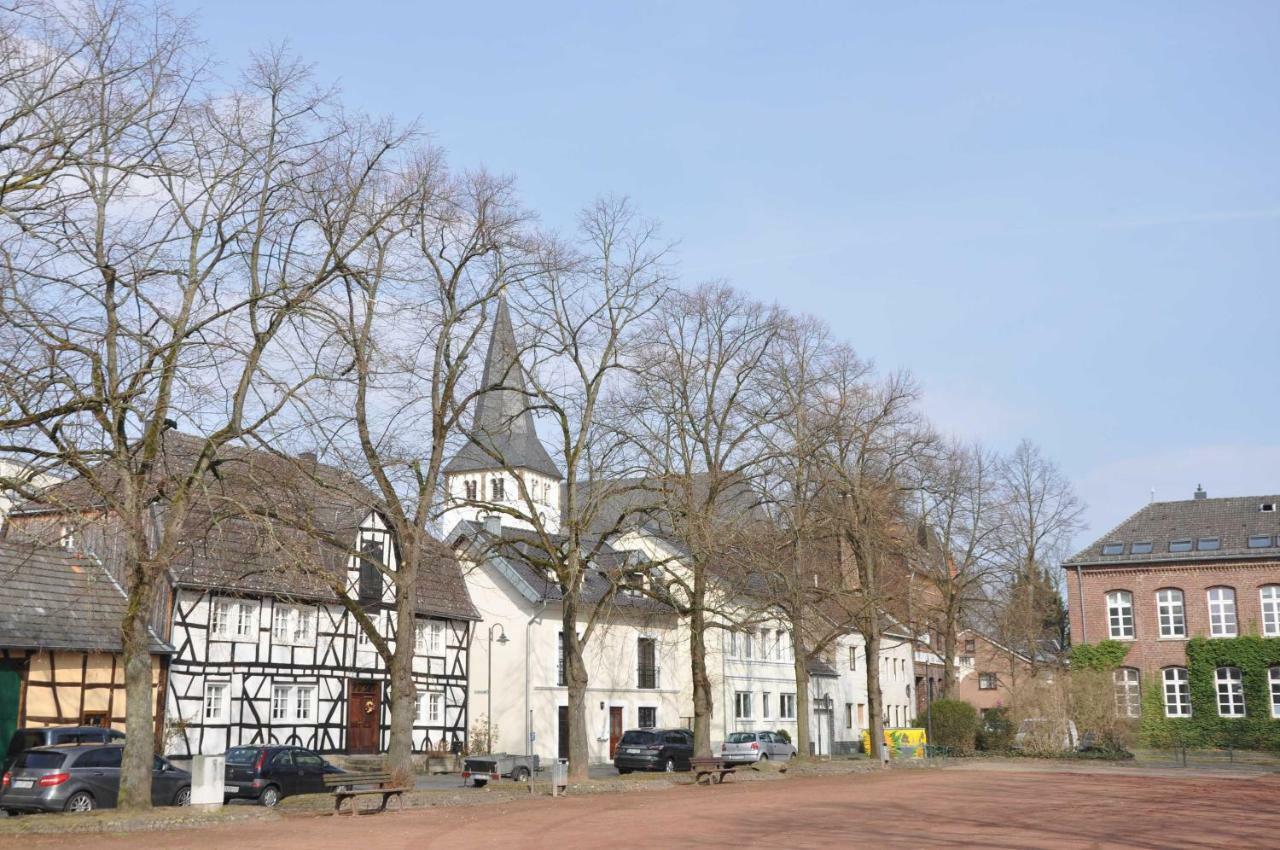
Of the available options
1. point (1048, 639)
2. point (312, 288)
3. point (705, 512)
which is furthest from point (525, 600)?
point (1048, 639)

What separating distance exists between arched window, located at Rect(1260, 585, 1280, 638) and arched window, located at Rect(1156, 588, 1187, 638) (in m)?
3.23

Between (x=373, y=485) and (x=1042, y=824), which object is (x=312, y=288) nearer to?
(x=373, y=485)

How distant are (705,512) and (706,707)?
24.2ft

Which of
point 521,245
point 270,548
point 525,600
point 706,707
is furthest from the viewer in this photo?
point 525,600

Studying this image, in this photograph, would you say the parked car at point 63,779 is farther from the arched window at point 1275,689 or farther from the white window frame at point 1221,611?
the white window frame at point 1221,611

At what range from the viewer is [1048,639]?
3110 inches

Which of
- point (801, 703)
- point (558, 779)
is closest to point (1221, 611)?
point (801, 703)

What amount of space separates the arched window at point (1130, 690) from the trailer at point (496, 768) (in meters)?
31.2

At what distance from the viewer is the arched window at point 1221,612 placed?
183ft

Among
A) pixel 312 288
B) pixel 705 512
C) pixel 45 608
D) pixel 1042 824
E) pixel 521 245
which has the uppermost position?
pixel 521 245

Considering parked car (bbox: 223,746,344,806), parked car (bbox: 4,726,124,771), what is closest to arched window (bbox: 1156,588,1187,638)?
parked car (bbox: 223,746,344,806)

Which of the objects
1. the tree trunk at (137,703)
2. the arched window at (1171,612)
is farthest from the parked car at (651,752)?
the arched window at (1171,612)

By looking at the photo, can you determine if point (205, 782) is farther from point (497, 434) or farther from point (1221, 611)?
point (1221, 611)

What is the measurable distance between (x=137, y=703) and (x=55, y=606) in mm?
14367
